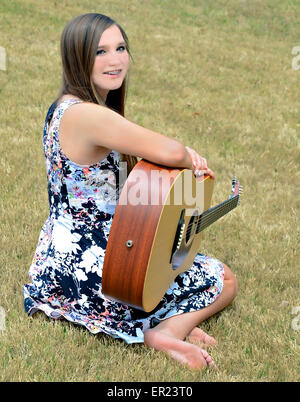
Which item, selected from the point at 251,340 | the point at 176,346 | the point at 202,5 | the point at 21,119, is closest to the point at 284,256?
the point at 251,340

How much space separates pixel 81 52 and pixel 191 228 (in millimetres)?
1054

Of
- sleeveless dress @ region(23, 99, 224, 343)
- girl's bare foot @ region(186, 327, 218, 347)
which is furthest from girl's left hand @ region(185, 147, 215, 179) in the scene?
girl's bare foot @ region(186, 327, 218, 347)

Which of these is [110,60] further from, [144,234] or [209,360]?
[209,360]

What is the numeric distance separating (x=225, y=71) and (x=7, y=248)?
5.81 metres

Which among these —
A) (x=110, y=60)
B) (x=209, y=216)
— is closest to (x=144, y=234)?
(x=209, y=216)

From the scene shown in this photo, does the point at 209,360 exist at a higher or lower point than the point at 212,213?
lower

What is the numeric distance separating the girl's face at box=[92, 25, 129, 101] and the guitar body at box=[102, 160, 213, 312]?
46cm

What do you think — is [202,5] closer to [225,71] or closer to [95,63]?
[225,71]

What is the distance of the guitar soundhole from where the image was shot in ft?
8.96

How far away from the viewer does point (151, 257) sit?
2309 mm

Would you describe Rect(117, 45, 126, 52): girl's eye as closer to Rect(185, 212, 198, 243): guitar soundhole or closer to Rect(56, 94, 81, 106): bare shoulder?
Rect(56, 94, 81, 106): bare shoulder

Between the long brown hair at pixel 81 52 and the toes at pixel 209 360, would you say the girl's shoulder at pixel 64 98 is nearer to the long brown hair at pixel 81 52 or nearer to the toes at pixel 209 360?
the long brown hair at pixel 81 52

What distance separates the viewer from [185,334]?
109 inches
